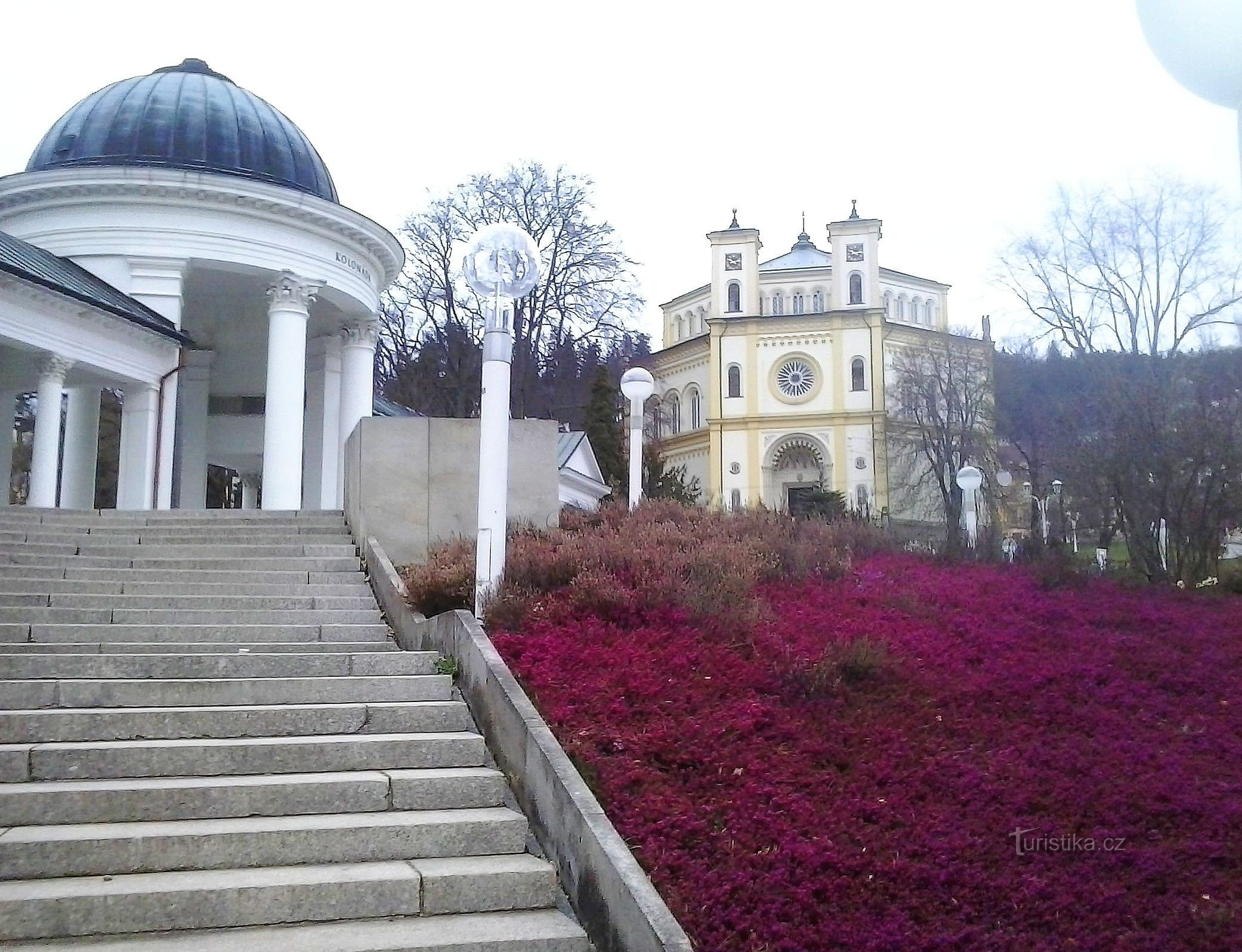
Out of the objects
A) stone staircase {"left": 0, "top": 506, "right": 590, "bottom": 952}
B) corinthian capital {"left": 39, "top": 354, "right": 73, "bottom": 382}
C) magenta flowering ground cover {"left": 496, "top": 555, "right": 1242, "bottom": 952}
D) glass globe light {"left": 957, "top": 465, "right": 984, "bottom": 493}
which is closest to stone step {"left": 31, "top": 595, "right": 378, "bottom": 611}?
stone staircase {"left": 0, "top": 506, "right": 590, "bottom": 952}

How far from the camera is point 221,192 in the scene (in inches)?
909

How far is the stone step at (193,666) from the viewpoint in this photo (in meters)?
7.76

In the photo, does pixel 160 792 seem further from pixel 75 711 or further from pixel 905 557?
pixel 905 557

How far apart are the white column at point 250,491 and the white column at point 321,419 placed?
6.74 metres

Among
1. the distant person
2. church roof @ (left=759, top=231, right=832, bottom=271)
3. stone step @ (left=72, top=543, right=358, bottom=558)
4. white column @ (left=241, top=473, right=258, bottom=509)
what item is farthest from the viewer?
church roof @ (left=759, top=231, right=832, bottom=271)

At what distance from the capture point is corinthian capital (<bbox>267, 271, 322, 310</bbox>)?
2373 centimetres

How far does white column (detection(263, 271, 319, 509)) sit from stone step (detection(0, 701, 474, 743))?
54.5 feet

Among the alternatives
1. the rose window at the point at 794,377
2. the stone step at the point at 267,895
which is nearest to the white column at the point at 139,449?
the stone step at the point at 267,895

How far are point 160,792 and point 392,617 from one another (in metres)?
4.07

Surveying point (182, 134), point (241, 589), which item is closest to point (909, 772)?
point (241, 589)

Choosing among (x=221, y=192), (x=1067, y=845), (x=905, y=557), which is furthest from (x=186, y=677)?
(x=221, y=192)

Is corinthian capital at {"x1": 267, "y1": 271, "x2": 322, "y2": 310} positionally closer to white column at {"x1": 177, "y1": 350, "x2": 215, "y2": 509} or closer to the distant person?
white column at {"x1": 177, "y1": 350, "x2": 215, "y2": 509}

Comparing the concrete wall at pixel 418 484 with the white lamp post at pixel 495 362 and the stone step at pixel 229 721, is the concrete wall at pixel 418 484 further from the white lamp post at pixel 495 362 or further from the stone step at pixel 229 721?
the stone step at pixel 229 721

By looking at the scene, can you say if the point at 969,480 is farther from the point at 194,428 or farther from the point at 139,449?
the point at 194,428
